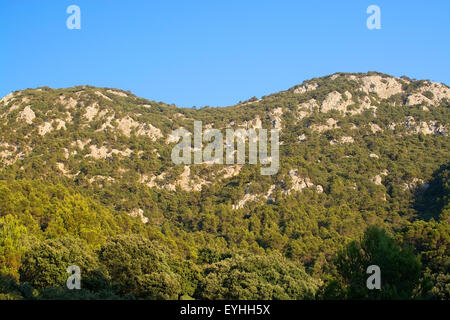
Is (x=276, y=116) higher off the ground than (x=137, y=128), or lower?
higher

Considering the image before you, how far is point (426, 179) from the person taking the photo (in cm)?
7181

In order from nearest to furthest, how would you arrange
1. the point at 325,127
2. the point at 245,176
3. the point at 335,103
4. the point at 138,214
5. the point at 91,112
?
the point at 138,214 → the point at 245,176 → the point at 91,112 → the point at 325,127 → the point at 335,103

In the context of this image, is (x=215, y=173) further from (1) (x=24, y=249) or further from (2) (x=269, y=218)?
(1) (x=24, y=249)

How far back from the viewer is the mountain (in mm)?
48062

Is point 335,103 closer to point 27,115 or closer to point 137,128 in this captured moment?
point 137,128

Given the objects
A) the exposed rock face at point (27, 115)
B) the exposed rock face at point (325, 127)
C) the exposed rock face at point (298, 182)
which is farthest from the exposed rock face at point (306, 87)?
the exposed rock face at point (27, 115)

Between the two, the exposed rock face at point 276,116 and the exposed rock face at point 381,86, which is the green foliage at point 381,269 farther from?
the exposed rock face at point 381,86

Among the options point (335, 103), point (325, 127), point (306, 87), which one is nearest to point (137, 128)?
point (325, 127)

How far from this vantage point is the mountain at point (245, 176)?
1892 inches

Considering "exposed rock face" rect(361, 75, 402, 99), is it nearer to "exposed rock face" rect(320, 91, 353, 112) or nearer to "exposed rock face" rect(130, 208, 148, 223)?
"exposed rock face" rect(320, 91, 353, 112)

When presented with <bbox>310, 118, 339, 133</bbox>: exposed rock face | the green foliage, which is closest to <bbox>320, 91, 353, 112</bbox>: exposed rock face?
<bbox>310, 118, 339, 133</bbox>: exposed rock face

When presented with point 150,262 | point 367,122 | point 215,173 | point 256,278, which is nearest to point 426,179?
point 367,122

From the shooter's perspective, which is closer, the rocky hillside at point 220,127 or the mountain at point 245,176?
the mountain at point 245,176

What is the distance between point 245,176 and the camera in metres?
74.1
